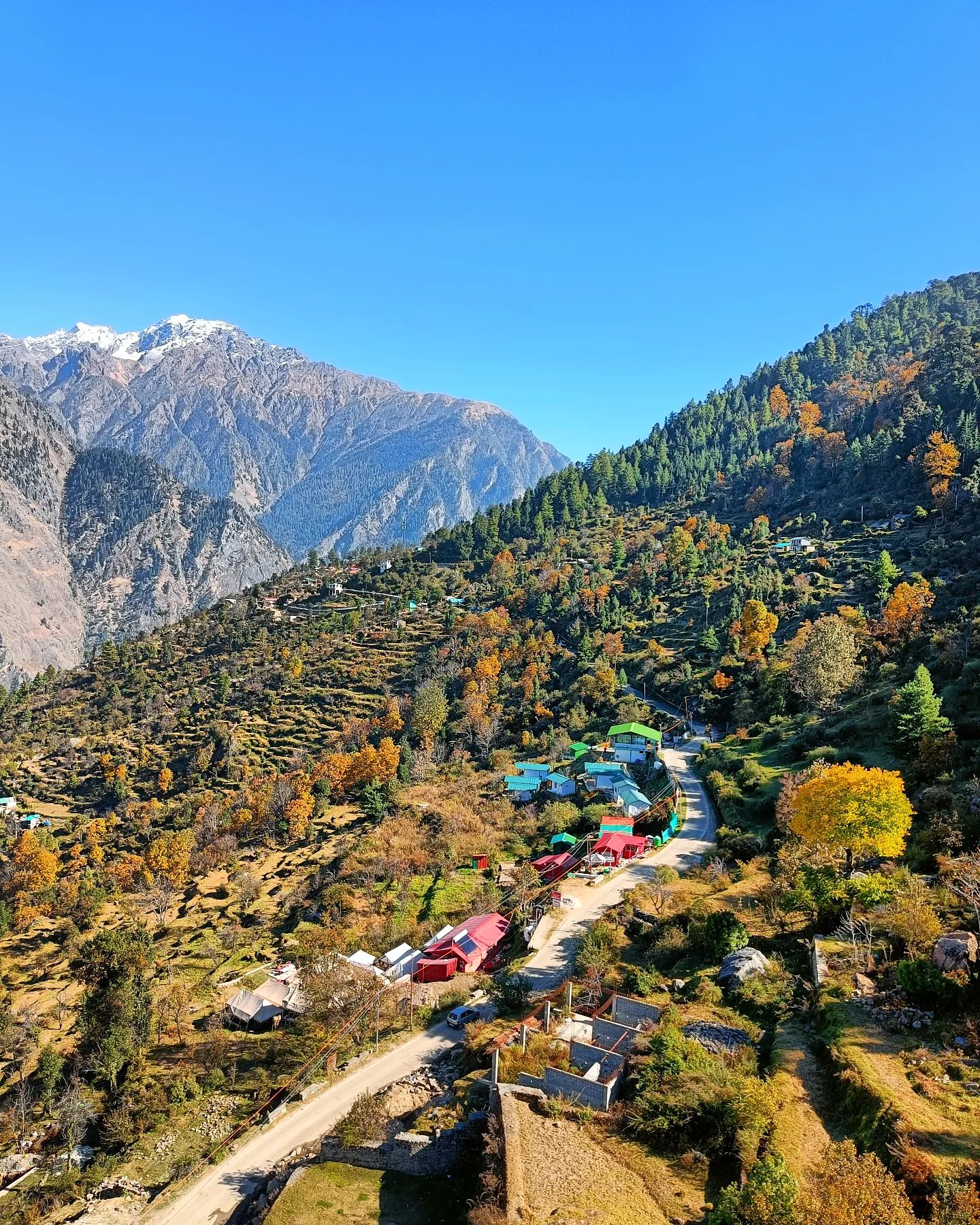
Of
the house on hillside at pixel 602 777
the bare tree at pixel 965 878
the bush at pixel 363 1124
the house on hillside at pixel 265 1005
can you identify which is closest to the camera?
the bush at pixel 363 1124

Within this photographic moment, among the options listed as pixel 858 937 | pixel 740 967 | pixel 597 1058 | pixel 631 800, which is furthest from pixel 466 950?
pixel 858 937

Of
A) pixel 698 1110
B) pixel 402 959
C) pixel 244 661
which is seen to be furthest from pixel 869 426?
pixel 698 1110

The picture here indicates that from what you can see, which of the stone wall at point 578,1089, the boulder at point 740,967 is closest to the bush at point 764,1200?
the stone wall at point 578,1089

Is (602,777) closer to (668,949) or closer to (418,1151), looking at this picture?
(668,949)

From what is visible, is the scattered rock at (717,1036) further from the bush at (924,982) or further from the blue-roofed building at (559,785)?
the blue-roofed building at (559,785)

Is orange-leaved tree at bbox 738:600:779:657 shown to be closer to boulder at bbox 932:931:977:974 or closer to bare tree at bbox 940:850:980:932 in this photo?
bare tree at bbox 940:850:980:932

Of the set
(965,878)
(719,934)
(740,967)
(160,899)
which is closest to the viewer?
(965,878)
